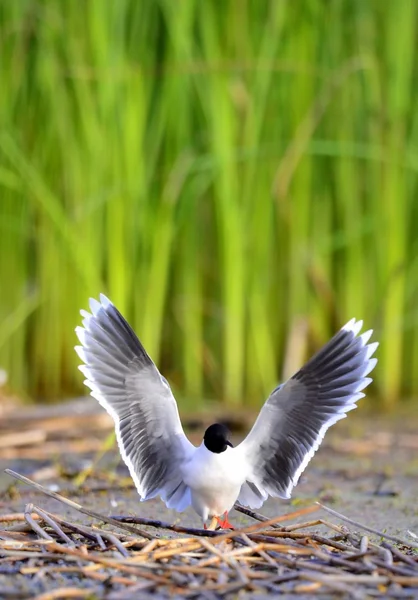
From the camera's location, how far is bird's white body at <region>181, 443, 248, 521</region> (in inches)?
142

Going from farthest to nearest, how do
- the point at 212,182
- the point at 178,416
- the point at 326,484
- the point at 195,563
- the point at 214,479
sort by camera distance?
the point at 212,182 → the point at 326,484 → the point at 178,416 → the point at 214,479 → the point at 195,563

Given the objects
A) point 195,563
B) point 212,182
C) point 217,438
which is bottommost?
point 195,563

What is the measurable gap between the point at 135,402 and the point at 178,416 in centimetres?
16

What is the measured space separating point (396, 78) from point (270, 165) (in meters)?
0.84

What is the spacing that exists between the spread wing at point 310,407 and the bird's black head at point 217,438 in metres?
0.14

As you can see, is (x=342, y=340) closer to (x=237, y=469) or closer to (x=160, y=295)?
(x=237, y=469)

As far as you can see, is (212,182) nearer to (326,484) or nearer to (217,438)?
(326,484)

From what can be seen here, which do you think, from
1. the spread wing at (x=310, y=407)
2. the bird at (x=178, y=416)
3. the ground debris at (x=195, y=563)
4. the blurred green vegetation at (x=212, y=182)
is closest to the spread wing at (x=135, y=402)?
the bird at (x=178, y=416)

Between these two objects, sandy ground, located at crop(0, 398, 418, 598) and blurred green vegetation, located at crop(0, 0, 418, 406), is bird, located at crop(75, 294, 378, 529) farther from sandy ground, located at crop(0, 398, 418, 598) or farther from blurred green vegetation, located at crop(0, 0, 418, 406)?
blurred green vegetation, located at crop(0, 0, 418, 406)

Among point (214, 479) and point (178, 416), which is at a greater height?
point (178, 416)

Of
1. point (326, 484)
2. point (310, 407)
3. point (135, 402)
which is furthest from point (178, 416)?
point (326, 484)

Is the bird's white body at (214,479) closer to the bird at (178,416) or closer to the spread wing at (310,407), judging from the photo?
the bird at (178,416)

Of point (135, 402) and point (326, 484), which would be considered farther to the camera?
point (326, 484)

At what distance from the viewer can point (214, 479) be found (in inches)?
141
